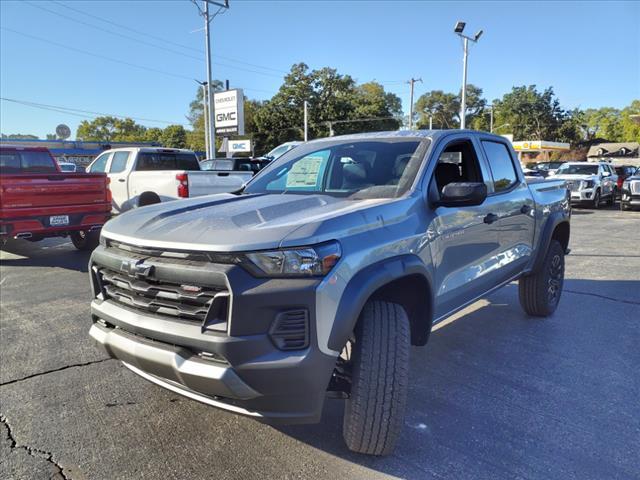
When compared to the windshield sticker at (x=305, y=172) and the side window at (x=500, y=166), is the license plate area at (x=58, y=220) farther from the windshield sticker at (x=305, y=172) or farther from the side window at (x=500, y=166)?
the side window at (x=500, y=166)

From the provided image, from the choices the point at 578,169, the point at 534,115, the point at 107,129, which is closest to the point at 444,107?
the point at 534,115

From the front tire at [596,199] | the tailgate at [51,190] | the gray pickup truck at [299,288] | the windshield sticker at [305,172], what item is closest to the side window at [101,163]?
the tailgate at [51,190]

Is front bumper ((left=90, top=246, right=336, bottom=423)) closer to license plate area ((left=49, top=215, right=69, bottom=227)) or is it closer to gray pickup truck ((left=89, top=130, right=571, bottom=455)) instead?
gray pickup truck ((left=89, top=130, right=571, bottom=455))

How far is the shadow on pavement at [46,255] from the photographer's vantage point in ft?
26.7

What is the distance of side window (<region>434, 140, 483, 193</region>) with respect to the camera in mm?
3756

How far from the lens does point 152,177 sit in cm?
979

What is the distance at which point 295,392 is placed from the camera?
2211 millimetres

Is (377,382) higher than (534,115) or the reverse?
the reverse

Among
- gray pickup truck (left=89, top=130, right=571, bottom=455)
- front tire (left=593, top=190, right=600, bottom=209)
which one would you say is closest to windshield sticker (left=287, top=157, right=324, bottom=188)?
gray pickup truck (left=89, top=130, right=571, bottom=455)

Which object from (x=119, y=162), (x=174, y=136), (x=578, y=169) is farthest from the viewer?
(x=174, y=136)

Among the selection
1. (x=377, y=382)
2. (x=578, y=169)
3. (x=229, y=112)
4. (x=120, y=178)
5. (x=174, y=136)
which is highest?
(x=174, y=136)

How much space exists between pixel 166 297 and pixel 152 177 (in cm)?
796

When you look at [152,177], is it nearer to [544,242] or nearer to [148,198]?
[148,198]

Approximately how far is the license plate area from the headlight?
671 centimetres
